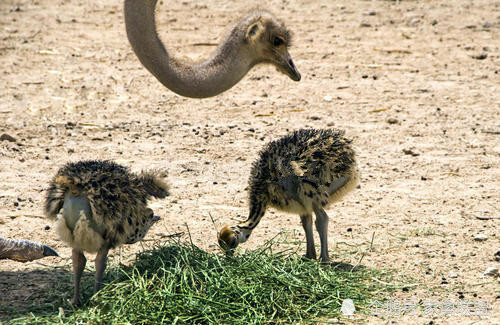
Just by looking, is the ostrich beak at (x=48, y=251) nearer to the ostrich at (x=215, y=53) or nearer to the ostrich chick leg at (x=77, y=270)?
the ostrich chick leg at (x=77, y=270)

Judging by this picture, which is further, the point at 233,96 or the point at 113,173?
the point at 233,96

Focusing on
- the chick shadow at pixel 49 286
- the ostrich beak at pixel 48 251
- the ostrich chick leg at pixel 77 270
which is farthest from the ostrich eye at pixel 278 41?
the ostrich beak at pixel 48 251

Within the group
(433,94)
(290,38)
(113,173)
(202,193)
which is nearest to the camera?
(113,173)

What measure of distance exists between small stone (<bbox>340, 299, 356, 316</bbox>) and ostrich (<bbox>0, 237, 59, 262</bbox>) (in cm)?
242

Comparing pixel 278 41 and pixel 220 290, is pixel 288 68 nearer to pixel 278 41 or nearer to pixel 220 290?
pixel 278 41

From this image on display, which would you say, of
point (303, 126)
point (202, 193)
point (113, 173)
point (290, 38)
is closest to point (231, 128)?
point (303, 126)

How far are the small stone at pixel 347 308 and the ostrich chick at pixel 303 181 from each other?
28.8 inches

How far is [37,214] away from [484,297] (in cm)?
394

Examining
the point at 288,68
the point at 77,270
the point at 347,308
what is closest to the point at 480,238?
the point at 347,308

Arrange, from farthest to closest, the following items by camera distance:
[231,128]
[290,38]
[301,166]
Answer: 1. [231,128]
2. [290,38]
3. [301,166]

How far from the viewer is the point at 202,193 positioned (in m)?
7.48

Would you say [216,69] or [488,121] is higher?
[216,69]

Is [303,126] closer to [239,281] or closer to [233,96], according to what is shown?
[233,96]

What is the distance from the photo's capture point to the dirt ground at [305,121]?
6395 mm
